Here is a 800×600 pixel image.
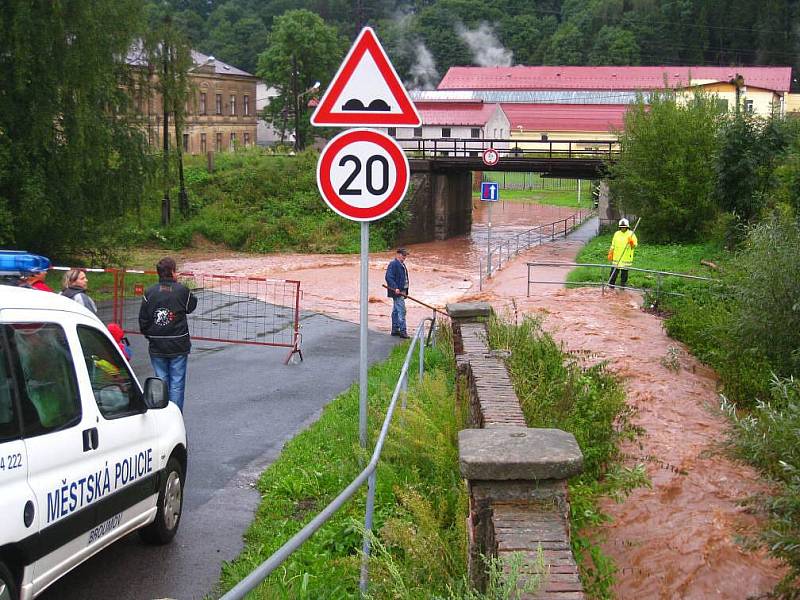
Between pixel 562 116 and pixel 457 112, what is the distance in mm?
8966

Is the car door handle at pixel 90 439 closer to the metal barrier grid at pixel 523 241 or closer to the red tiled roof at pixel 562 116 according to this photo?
the metal barrier grid at pixel 523 241

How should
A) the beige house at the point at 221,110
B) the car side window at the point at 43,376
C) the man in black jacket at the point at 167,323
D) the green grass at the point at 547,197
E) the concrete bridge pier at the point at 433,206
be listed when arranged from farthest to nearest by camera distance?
the beige house at the point at 221,110
the green grass at the point at 547,197
the concrete bridge pier at the point at 433,206
the man in black jacket at the point at 167,323
the car side window at the point at 43,376

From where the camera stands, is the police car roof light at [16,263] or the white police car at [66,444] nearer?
the white police car at [66,444]

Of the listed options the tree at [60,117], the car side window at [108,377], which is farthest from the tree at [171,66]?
the car side window at [108,377]

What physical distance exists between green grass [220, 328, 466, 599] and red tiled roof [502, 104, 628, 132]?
75857 mm

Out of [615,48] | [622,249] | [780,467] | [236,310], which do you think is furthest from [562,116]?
[780,467]

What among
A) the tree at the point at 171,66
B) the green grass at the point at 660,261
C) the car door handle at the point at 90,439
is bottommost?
the green grass at the point at 660,261

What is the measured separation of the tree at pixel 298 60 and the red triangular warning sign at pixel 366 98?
73315 mm

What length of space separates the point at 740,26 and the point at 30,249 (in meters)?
109

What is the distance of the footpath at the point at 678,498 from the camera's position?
22.9 feet

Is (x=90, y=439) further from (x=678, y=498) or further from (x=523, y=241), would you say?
(x=523, y=241)

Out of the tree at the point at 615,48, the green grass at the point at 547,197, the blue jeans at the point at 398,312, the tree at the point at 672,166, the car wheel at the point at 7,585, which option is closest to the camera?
the car wheel at the point at 7,585

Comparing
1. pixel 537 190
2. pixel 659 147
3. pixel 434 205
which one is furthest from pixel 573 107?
pixel 659 147

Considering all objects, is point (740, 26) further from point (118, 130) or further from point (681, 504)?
point (681, 504)
